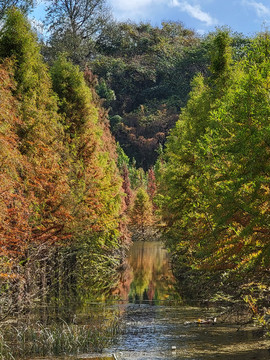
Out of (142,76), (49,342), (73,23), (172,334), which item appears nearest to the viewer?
(49,342)

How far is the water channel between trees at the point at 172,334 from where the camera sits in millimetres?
14016

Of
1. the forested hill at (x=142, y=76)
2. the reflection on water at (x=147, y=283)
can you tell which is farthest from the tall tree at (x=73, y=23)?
the reflection on water at (x=147, y=283)

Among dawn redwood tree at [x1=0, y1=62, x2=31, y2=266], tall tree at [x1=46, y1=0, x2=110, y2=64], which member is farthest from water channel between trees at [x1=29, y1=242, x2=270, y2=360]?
tall tree at [x1=46, y1=0, x2=110, y2=64]

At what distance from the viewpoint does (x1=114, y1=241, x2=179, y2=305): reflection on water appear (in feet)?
86.2

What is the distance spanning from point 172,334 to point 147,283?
52.0 feet

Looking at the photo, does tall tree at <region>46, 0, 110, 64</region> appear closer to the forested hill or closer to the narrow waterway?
the forested hill

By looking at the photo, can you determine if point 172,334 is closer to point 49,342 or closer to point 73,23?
point 49,342

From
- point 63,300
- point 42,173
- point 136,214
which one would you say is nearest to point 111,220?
point 63,300

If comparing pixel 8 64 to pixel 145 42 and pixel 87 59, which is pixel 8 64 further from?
pixel 145 42

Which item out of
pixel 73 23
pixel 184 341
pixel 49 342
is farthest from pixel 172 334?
pixel 73 23

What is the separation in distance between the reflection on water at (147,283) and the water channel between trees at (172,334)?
7 cm

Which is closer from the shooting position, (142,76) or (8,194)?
(8,194)

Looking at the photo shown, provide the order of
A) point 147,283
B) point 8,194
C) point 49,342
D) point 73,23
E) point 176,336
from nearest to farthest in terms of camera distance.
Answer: point 49,342
point 8,194
point 176,336
point 147,283
point 73,23

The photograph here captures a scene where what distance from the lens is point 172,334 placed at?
16.6m
